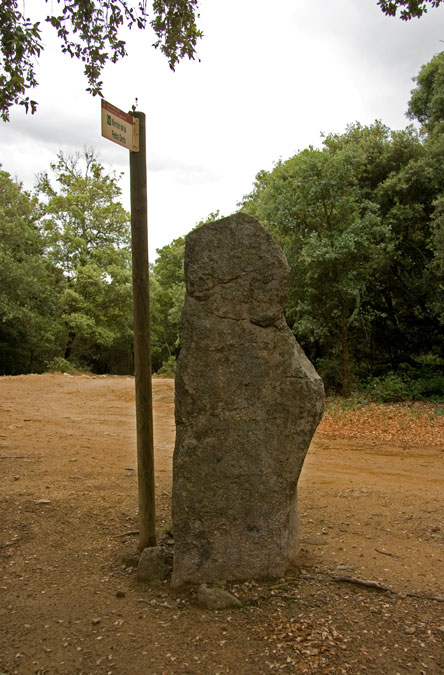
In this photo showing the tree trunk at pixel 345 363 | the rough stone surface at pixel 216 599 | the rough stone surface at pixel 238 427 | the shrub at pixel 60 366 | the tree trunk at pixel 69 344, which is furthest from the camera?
the tree trunk at pixel 69 344

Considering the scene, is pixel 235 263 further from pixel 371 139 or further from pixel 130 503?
pixel 371 139

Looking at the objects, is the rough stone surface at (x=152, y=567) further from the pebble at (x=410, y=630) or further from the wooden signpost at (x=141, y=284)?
the pebble at (x=410, y=630)

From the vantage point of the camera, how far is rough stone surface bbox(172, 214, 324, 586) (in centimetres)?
380

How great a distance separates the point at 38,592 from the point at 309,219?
38.5 ft

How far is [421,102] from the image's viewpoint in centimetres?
1808

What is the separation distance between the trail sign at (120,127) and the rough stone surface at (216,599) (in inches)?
128

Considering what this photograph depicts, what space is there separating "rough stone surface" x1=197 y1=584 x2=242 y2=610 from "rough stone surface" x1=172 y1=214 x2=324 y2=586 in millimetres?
180

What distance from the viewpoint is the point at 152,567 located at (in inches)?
156

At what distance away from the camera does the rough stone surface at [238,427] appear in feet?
12.5

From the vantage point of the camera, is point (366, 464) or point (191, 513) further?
point (366, 464)

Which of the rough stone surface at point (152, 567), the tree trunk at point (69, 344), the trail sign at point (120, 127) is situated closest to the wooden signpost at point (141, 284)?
the trail sign at point (120, 127)

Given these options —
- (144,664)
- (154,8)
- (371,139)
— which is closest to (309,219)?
(371,139)

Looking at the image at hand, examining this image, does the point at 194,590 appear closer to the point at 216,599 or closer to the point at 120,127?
the point at 216,599

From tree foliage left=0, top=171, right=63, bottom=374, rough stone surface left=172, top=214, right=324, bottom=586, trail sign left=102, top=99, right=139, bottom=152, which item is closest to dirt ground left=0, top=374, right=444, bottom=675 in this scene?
rough stone surface left=172, top=214, right=324, bottom=586
